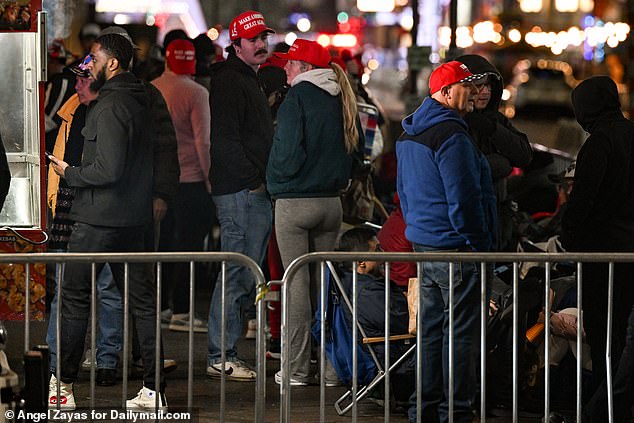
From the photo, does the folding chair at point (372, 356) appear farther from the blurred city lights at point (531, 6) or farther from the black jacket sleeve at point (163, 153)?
the blurred city lights at point (531, 6)

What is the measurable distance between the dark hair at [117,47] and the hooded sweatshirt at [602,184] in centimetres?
→ 285

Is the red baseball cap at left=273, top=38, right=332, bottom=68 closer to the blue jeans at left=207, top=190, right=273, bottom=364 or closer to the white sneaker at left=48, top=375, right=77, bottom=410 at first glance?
the blue jeans at left=207, top=190, right=273, bottom=364

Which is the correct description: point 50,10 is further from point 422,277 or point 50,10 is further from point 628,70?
point 628,70

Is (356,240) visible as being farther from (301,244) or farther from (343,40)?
(343,40)

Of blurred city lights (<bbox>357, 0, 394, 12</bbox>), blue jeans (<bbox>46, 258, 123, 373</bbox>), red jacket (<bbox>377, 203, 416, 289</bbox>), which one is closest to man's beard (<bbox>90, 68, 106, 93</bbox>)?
blue jeans (<bbox>46, 258, 123, 373</bbox>)

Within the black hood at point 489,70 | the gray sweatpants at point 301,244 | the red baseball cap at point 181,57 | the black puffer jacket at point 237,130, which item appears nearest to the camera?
the black hood at point 489,70

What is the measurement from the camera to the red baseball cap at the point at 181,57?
1109cm

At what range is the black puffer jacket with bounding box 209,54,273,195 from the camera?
31.9 feet

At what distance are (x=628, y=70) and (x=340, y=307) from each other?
93.9 feet

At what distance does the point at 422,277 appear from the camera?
8.05 m

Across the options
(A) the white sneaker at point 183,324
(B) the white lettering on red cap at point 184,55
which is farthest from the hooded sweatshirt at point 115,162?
(A) the white sneaker at point 183,324

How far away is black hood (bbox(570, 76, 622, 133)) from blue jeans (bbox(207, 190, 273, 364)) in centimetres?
235

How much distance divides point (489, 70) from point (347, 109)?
1005 millimetres

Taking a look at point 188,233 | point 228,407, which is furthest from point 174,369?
point 188,233
